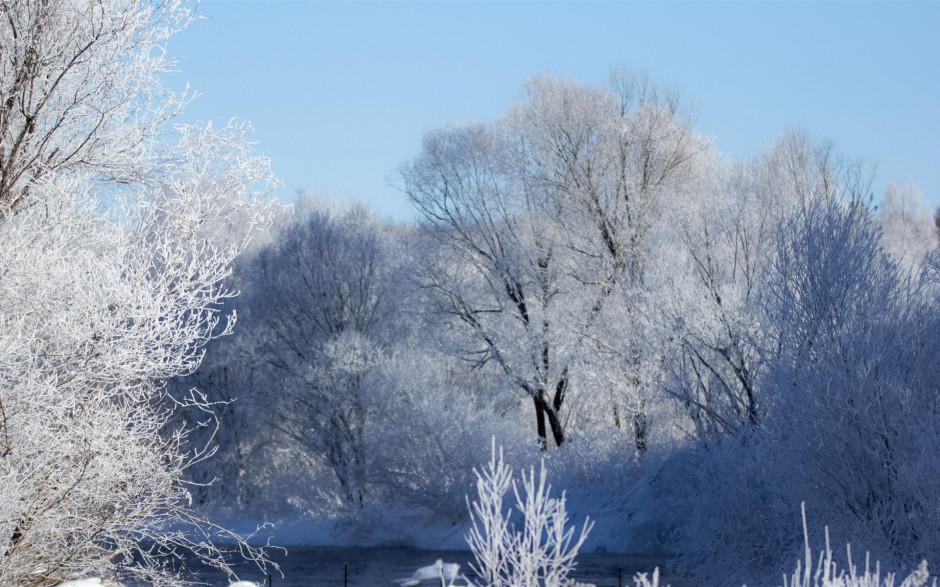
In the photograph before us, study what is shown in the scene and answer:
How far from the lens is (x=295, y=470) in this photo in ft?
108

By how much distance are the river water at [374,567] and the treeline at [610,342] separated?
4.40ft

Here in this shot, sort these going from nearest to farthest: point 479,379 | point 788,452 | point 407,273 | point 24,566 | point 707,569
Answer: point 24,566, point 788,452, point 707,569, point 407,273, point 479,379

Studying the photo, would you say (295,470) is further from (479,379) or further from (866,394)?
(866,394)

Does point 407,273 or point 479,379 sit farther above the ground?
point 407,273

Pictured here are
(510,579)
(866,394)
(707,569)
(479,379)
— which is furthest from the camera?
(479,379)

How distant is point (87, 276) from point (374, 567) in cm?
1636

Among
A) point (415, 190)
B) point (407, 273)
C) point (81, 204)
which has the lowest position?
point (81, 204)

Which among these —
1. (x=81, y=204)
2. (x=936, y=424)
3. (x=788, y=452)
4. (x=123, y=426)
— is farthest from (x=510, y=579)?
(x=788, y=452)

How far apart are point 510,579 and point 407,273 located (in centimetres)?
2332

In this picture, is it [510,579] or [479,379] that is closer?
[510,579]

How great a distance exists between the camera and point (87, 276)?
815cm

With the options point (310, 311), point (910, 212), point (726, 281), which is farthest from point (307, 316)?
point (910, 212)

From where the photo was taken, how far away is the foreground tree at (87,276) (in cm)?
793

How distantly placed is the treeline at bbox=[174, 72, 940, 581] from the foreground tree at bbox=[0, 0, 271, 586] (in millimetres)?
9577
